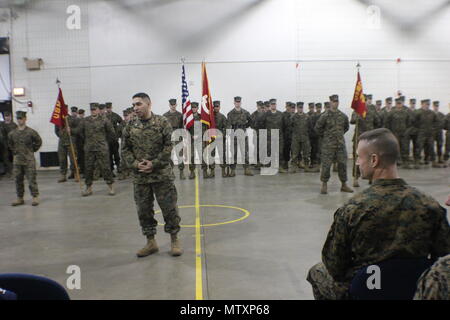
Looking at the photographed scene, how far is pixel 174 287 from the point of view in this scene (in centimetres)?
358

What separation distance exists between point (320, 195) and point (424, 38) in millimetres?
9603

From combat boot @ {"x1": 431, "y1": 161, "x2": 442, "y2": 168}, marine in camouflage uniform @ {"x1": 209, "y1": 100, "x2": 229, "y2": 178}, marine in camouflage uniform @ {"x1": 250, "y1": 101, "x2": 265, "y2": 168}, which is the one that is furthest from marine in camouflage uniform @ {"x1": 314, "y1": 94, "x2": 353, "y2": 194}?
combat boot @ {"x1": 431, "y1": 161, "x2": 442, "y2": 168}

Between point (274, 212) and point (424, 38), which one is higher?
point (424, 38)

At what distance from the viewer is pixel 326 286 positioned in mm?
2137

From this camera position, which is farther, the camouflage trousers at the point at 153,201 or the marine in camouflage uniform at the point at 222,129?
the marine in camouflage uniform at the point at 222,129

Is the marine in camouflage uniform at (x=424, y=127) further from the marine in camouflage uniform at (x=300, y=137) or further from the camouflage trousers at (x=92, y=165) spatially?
the camouflage trousers at (x=92, y=165)

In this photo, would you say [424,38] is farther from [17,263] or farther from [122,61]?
[17,263]

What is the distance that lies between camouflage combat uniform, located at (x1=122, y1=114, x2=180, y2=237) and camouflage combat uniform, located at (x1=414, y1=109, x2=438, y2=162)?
9473 millimetres

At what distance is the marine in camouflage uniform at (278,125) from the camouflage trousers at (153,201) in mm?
7154

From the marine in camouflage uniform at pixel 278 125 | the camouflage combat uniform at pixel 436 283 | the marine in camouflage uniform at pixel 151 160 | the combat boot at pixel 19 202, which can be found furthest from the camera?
the marine in camouflage uniform at pixel 278 125

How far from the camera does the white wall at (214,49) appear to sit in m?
13.4

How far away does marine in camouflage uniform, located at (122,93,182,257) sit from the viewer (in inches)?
175

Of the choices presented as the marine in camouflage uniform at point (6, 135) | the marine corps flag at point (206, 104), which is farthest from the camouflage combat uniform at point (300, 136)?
the marine in camouflage uniform at point (6, 135)
